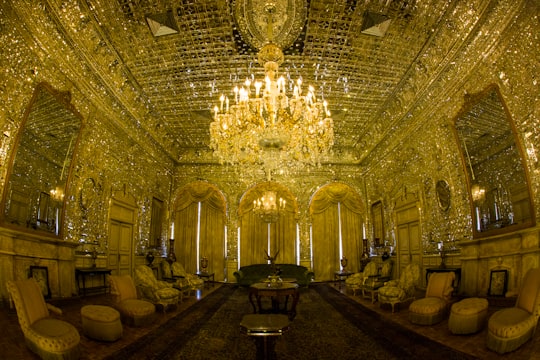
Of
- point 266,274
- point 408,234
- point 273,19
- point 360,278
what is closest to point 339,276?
point 266,274

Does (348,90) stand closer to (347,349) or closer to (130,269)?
(347,349)

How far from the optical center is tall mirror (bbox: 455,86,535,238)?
4.80 meters

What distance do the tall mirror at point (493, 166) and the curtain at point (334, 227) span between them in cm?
646

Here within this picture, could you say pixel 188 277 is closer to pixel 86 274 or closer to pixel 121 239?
pixel 121 239

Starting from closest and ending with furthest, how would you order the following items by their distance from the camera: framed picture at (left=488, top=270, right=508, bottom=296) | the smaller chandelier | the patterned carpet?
1. the patterned carpet
2. framed picture at (left=488, top=270, right=508, bottom=296)
3. the smaller chandelier

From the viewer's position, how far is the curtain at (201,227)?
1211 centimetres

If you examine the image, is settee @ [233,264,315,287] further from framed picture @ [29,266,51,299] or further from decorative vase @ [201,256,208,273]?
framed picture @ [29,266,51,299]

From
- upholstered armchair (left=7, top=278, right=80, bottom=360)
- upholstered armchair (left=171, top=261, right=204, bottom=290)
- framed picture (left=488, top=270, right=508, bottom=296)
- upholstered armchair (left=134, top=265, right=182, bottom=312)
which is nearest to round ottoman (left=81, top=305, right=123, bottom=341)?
upholstered armchair (left=7, top=278, right=80, bottom=360)

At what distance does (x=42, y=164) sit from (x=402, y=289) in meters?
6.61

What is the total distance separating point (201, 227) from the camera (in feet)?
40.7

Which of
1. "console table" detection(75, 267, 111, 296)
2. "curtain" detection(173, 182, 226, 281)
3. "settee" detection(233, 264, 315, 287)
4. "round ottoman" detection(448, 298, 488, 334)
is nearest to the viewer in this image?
"round ottoman" detection(448, 298, 488, 334)

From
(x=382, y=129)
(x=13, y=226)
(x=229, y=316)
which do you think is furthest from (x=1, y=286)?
(x=382, y=129)

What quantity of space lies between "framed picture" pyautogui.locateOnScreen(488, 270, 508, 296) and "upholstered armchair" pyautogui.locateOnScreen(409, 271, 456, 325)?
2.80 feet

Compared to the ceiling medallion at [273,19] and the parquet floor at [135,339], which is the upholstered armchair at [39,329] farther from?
the ceiling medallion at [273,19]
